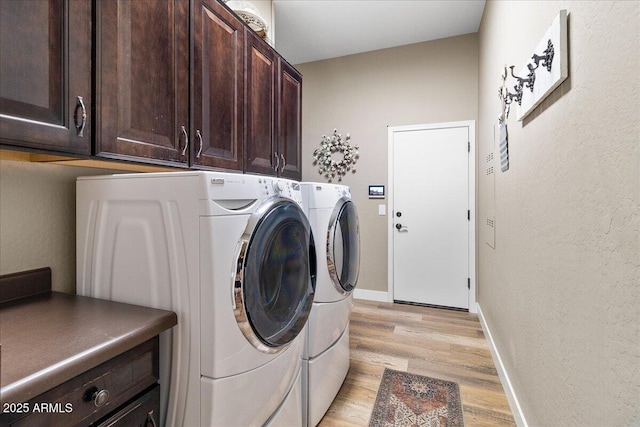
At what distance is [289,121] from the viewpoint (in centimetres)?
242

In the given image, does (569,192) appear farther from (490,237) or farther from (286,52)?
(286,52)

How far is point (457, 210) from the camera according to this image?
3391 millimetres

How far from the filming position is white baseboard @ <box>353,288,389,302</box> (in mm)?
3693

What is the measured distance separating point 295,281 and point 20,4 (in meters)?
1.21

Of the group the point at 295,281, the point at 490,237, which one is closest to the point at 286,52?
the point at 490,237

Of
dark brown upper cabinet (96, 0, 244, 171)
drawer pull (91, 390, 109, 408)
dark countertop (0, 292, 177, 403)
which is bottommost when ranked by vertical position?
drawer pull (91, 390, 109, 408)

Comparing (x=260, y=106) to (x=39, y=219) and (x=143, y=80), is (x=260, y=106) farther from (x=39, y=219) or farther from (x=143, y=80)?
(x=39, y=219)

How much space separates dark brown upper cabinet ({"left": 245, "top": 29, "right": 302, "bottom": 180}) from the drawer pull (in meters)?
1.31

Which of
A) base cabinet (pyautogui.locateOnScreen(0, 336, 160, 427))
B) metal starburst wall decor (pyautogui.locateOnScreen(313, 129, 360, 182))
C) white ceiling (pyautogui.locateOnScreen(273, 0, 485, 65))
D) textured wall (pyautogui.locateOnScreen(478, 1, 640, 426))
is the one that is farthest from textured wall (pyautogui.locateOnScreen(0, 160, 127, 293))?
metal starburst wall decor (pyautogui.locateOnScreen(313, 129, 360, 182))

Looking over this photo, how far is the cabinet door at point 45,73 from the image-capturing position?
83 cm

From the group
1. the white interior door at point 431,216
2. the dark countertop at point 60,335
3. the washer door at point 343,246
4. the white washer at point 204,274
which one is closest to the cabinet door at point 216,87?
the white washer at point 204,274

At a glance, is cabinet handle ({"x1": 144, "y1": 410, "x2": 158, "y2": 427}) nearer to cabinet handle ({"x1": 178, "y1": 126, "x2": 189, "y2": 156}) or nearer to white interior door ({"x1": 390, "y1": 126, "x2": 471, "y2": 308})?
cabinet handle ({"x1": 178, "y1": 126, "x2": 189, "y2": 156})

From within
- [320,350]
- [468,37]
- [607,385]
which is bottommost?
[320,350]

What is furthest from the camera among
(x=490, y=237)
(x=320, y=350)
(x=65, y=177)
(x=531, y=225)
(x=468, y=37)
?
(x=468, y=37)
